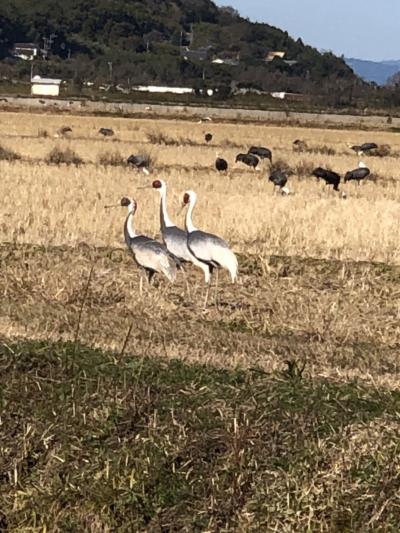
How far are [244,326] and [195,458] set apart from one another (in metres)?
4.54

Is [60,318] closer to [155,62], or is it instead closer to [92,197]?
[92,197]

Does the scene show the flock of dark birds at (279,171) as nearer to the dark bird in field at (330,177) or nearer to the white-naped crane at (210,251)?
the dark bird in field at (330,177)

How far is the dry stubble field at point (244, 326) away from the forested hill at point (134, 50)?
382 feet

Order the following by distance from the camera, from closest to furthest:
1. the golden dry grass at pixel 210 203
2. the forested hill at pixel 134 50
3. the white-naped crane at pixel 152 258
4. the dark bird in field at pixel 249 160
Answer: the white-naped crane at pixel 152 258, the golden dry grass at pixel 210 203, the dark bird in field at pixel 249 160, the forested hill at pixel 134 50

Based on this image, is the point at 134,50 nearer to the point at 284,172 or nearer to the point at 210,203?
the point at 284,172

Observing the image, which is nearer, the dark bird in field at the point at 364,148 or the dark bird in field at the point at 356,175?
the dark bird in field at the point at 356,175

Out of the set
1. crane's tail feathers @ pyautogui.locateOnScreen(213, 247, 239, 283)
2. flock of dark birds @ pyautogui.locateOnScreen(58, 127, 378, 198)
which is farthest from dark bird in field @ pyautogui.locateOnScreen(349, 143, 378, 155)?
crane's tail feathers @ pyautogui.locateOnScreen(213, 247, 239, 283)

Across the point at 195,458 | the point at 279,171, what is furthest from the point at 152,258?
the point at 279,171

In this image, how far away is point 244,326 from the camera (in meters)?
11.1

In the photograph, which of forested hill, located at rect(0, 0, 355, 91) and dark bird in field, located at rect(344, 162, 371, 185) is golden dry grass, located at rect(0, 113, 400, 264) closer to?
dark bird in field, located at rect(344, 162, 371, 185)

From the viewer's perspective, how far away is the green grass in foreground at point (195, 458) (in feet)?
21.0

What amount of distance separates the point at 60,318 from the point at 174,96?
88.9 m

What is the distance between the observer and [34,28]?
16975 cm

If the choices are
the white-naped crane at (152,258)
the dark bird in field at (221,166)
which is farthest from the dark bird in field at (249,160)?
the white-naped crane at (152,258)
